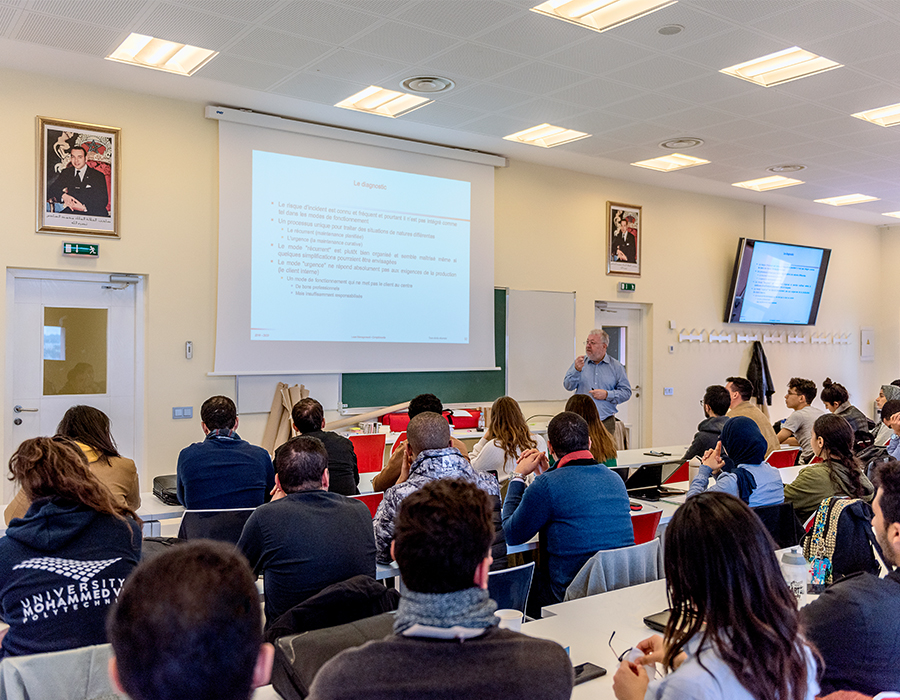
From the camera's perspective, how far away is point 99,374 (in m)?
5.64

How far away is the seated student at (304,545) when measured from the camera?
2.42 m

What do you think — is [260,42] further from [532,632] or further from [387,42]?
[532,632]

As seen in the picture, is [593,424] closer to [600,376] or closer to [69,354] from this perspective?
[600,376]

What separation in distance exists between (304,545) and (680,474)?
369 centimetres

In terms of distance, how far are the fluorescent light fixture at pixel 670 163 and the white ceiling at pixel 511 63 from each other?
505 millimetres

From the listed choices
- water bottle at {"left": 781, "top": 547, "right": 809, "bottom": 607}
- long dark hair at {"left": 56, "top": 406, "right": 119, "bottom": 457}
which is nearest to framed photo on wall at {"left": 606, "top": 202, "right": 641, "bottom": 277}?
long dark hair at {"left": 56, "top": 406, "right": 119, "bottom": 457}

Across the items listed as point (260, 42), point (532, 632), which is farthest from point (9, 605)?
point (260, 42)

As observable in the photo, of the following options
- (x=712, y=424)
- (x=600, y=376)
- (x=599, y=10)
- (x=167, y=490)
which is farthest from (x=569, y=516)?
(x=600, y=376)

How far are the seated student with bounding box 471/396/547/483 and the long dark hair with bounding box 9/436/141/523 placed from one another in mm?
2245

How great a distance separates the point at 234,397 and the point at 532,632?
14.5 feet

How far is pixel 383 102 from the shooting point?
6004 millimetres

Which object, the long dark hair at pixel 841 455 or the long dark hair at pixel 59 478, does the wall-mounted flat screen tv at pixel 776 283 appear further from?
the long dark hair at pixel 59 478

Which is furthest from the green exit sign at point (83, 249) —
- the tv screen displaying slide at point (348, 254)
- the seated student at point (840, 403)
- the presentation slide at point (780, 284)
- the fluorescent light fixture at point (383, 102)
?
the presentation slide at point (780, 284)

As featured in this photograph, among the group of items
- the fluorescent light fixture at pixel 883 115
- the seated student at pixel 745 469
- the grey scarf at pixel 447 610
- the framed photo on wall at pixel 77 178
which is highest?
the fluorescent light fixture at pixel 883 115
